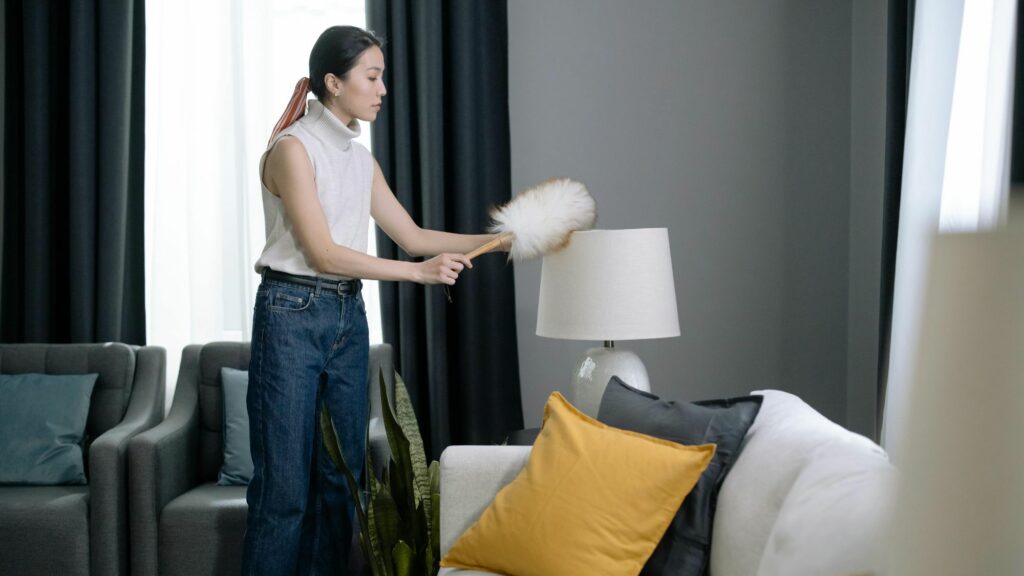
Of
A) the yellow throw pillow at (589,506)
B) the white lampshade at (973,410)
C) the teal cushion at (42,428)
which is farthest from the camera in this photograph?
the teal cushion at (42,428)

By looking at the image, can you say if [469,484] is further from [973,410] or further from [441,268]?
[973,410]

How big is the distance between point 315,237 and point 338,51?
0.49 meters

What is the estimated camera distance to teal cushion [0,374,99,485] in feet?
9.57

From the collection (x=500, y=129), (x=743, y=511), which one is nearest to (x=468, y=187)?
(x=500, y=129)

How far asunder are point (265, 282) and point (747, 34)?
84.3 inches

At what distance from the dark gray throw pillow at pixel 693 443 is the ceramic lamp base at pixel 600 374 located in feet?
1.38

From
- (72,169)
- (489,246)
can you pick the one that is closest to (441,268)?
(489,246)

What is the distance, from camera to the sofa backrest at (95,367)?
316cm

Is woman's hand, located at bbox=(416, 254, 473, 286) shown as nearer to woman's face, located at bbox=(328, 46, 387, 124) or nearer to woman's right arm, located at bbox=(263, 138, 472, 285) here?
woman's right arm, located at bbox=(263, 138, 472, 285)

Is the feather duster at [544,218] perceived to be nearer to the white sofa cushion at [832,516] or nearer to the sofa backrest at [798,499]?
the sofa backrest at [798,499]

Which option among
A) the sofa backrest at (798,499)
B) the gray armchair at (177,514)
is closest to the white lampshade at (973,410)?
the sofa backrest at (798,499)

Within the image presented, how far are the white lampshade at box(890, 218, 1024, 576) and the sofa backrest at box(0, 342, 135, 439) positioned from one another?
3.24m

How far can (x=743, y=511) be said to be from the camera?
1575 millimetres

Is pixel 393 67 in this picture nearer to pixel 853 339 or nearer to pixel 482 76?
pixel 482 76
